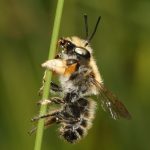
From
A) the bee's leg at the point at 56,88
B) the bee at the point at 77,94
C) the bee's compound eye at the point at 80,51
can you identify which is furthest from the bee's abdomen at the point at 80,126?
the bee's compound eye at the point at 80,51

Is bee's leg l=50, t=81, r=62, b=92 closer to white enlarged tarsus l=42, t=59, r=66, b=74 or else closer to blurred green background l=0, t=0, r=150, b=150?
white enlarged tarsus l=42, t=59, r=66, b=74

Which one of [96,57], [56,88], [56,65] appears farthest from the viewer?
[96,57]

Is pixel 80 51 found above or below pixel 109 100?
above

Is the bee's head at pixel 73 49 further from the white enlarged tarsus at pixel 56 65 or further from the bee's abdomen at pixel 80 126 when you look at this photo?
the bee's abdomen at pixel 80 126

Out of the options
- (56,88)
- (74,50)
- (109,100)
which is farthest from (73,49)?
(109,100)

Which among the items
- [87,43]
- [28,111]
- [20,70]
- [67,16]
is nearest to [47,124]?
[87,43]

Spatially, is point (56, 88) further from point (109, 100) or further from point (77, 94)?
point (109, 100)
